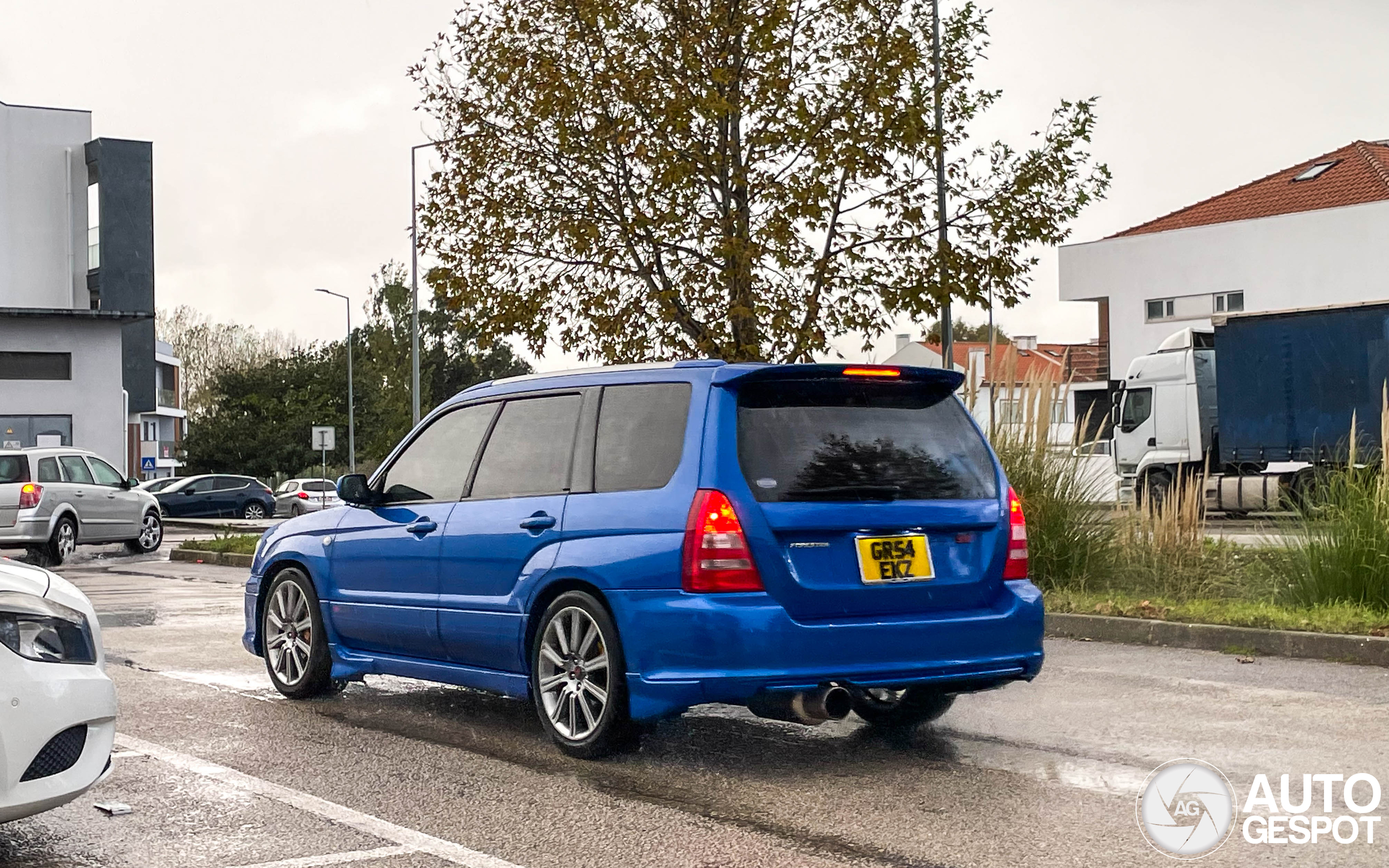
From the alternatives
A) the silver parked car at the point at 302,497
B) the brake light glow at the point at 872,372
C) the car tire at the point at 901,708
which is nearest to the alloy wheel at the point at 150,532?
the silver parked car at the point at 302,497

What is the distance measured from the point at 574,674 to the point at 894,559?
1.44 metres

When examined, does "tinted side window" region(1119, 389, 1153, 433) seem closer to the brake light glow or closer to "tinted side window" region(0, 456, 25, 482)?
"tinted side window" region(0, 456, 25, 482)

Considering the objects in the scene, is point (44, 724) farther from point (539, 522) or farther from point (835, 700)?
point (835, 700)

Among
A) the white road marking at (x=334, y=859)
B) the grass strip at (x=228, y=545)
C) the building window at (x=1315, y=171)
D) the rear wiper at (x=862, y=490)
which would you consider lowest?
the white road marking at (x=334, y=859)

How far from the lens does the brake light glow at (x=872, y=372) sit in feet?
21.4

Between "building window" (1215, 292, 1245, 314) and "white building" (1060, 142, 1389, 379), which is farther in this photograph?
"building window" (1215, 292, 1245, 314)

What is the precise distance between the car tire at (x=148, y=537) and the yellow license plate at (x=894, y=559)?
21.1m

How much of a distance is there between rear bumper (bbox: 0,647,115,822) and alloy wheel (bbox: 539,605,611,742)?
205 centimetres

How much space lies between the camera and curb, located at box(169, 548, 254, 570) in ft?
69.7

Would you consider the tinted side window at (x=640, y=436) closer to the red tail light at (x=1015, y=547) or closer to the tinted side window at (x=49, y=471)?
the red tail light at (x=1015, y=547)

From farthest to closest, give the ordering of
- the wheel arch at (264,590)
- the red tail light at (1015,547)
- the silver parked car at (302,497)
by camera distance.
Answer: the silver parked car at (302,497) < the wheel arch at (264,590) < the red tail light at (1015,547)

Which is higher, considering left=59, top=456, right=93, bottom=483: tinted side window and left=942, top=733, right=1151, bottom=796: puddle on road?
left=59, top=456, right=93, bottom=483: tinted side window

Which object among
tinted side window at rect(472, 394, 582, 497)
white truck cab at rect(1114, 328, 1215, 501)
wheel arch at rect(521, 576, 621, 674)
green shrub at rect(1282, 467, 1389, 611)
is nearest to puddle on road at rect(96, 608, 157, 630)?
tinted side window at rect(472, 394, 582, 497)

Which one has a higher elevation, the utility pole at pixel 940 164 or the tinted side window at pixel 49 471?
the utility pole at pixel 940 164
